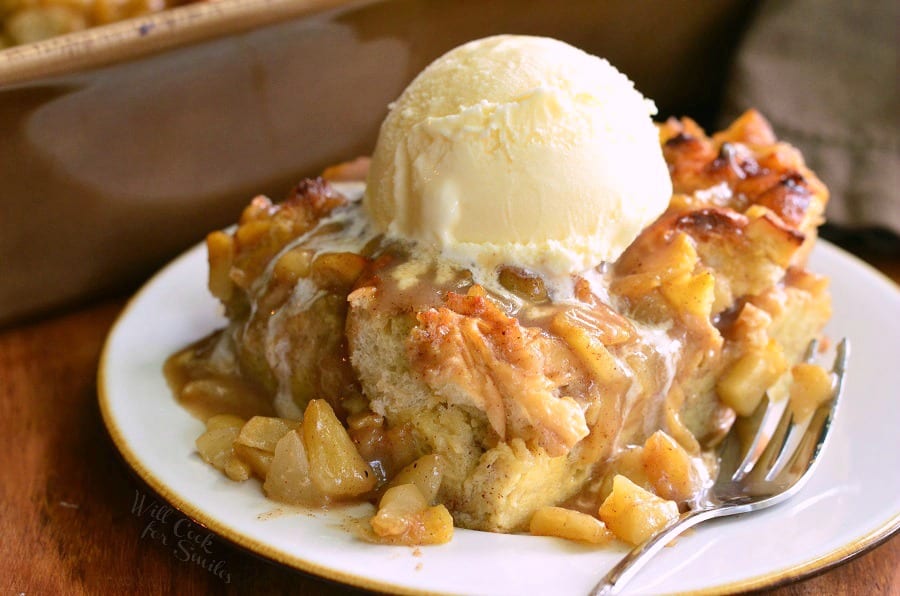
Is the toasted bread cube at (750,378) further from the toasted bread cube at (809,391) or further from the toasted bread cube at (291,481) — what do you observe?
the toasted bread cube at (291,481)

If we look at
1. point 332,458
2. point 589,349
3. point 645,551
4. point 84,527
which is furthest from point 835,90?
point 84,527

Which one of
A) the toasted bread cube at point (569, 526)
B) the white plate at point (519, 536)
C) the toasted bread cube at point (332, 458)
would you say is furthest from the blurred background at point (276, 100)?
→ the toasted bread cube at point (569, 526)

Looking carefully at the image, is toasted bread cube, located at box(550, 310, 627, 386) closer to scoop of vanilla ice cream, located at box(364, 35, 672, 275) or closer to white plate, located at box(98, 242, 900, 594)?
scoop of vanilla ice cream, located at box(364, 35, 672, 275)

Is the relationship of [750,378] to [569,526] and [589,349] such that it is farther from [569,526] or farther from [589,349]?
[569,526]

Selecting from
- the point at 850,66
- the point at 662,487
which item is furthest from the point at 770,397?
the point at 850,66

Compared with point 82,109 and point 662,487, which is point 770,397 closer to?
point 662,487

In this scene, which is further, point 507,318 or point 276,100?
point 276,100

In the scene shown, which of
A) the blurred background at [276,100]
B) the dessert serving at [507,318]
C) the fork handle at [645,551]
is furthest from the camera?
the blurred background at [276,100]
